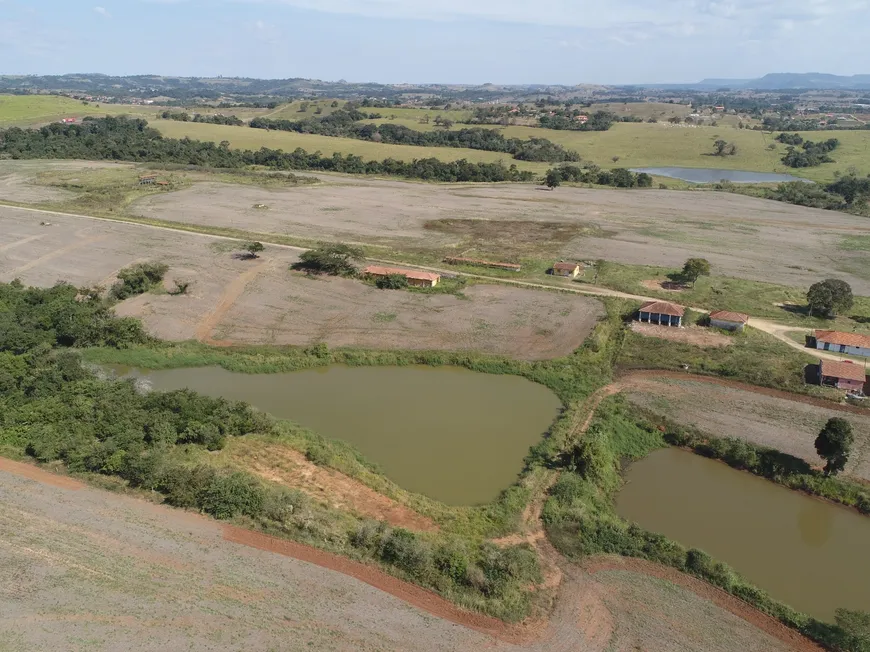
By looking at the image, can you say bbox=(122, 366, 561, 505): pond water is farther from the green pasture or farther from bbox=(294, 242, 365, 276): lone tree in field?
the green pasture

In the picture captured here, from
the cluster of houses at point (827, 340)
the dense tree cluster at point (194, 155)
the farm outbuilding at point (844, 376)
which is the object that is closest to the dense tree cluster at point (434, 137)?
the dense tree cluster at point (194, 155)

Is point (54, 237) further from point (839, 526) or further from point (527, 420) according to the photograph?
point (839, 526)

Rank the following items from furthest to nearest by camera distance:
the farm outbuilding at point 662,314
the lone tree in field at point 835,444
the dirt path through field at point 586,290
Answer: the farm outbuilding at point 662,314 → the dirt path through field at point 586,290 → the lone tree in field at point 835,444

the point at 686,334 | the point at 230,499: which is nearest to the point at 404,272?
the point at 686,334

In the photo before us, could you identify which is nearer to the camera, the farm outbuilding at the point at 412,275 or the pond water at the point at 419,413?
the pond water at the point at 419,413

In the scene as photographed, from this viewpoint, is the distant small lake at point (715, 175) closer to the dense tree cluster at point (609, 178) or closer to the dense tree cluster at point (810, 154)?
the dense tree cluster at point (810, 154)

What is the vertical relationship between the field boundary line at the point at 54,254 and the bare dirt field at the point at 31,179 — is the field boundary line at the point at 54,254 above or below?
below

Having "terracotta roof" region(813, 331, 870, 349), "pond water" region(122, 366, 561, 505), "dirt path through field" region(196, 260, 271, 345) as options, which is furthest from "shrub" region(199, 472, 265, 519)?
"terracotta roof" region(813, 331, 870, 349)
